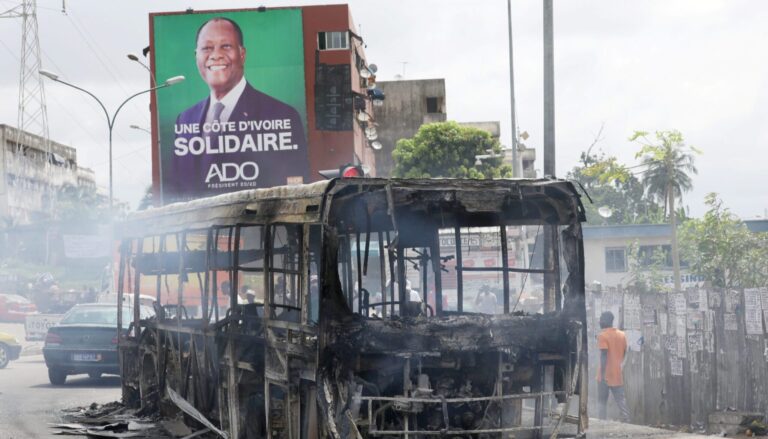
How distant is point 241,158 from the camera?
52875 millimetres

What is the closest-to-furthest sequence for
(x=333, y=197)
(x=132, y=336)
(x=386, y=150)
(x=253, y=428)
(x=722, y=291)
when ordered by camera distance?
(x=333, y=197), (x=253, y=428), (x=722, y=291), (x=132, y=336), (x=386, y=150)

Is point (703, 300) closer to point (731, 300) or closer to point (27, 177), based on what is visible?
point (731, 300)

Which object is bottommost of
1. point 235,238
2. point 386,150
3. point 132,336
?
point 132,336

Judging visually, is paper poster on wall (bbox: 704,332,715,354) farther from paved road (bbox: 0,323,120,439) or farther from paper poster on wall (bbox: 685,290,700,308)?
paved road (bbox: 0,323,120,439)

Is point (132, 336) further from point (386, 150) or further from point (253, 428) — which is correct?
point (386, 150)

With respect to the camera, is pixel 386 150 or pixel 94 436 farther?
pixel 386 150

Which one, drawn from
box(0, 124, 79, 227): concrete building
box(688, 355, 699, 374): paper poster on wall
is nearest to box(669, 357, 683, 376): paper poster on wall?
box(688, 355, 699, 374): paper poster on wall

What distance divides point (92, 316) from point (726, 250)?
55.6 feet

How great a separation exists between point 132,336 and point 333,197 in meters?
6.93

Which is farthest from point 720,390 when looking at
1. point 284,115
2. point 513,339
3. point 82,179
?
point 82,179

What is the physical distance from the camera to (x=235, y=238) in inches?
435

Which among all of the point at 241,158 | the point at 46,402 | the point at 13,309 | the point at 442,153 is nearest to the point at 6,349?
the point at 46,402

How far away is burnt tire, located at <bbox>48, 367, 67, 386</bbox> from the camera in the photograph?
20.1 meters

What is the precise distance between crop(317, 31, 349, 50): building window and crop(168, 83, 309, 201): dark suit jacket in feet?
10.7
